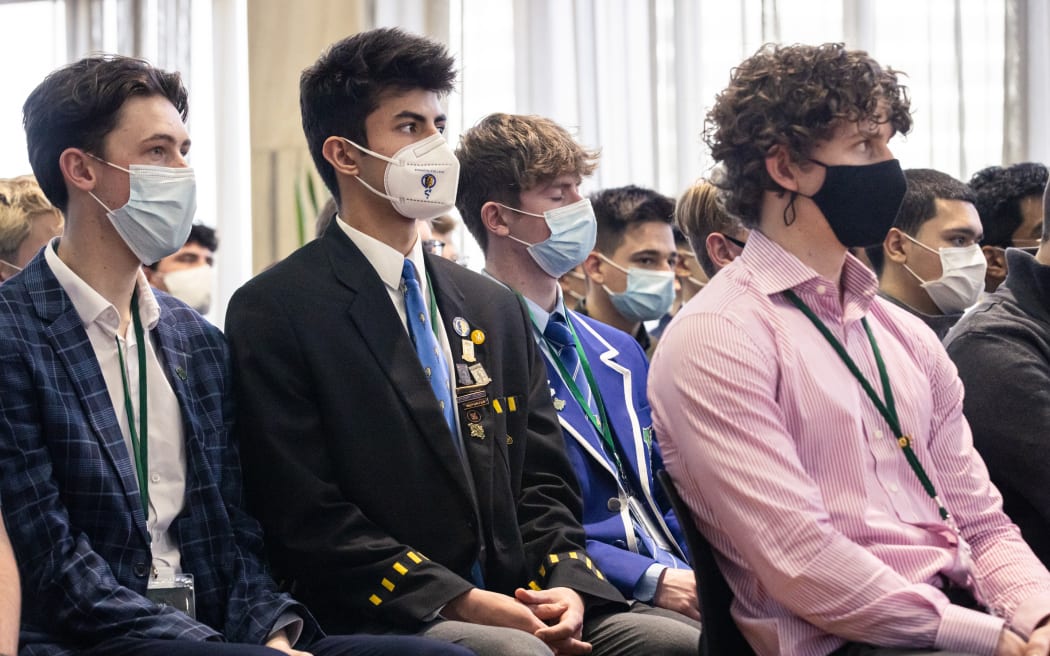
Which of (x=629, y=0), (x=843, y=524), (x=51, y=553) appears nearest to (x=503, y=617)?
(x=843, y=524)

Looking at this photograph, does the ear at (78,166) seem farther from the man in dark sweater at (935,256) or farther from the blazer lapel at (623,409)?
the man in dark sweater at (935,256)

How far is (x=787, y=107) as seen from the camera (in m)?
2.29

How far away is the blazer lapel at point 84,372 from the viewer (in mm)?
2234

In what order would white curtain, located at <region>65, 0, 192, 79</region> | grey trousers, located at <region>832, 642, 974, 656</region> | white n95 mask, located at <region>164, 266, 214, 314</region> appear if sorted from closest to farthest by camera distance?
grey trousers, located at <region>832, 642, 974, 656</region> → white n95 mask, located at <region>164, 266, 214, 314</region> → white curtain, located at <region>65, 0, 192, 79</region>

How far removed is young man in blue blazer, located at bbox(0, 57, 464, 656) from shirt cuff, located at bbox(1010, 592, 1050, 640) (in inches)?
40.3

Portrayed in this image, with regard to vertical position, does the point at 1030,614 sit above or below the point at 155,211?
below

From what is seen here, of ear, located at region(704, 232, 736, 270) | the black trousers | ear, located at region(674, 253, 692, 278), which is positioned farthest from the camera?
ear, located at region(674, 253, 692, 278)

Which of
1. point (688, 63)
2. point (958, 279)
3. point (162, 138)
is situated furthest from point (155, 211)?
point (688, 63)

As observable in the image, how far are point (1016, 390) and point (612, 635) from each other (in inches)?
42.5

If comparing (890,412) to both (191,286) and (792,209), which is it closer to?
(792,209)

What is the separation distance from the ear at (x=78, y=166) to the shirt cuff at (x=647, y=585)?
1437mm

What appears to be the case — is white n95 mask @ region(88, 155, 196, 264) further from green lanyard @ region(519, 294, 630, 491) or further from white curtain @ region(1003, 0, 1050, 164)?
white curtain @ region(1003, 0, 1050, 164)

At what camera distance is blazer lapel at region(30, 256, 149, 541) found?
7.33 ft

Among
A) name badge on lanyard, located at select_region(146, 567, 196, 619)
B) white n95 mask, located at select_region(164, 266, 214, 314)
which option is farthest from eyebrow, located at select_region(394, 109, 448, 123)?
white n95 mask, located at select_region(164, 266, 214, 314)
